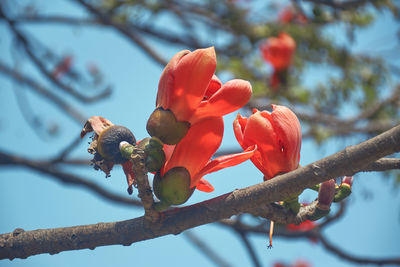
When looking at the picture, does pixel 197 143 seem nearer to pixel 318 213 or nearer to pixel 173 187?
pixel 173 187

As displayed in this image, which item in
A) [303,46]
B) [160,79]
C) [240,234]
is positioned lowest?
[240,234]

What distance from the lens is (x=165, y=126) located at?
31.0 inches

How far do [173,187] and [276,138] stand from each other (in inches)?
10.4

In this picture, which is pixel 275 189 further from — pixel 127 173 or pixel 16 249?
pixel 16 249

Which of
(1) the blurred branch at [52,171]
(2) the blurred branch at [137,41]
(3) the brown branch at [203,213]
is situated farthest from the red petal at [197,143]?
(2) the blurred branch at [137,41]

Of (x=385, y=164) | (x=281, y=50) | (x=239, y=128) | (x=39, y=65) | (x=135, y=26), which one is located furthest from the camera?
(x=281, y=50)

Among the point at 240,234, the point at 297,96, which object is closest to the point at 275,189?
the point at 240,234

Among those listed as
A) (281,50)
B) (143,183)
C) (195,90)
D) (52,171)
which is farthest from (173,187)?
(281,50)

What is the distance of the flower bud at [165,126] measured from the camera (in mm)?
787

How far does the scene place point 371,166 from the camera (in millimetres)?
721

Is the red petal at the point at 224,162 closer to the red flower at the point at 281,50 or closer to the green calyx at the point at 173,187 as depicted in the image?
the green calyx at the point at 173,187

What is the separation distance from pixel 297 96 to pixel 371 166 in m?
3.02

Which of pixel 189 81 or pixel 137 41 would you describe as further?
pixel 137 41

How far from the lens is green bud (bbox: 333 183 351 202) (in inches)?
33.7
